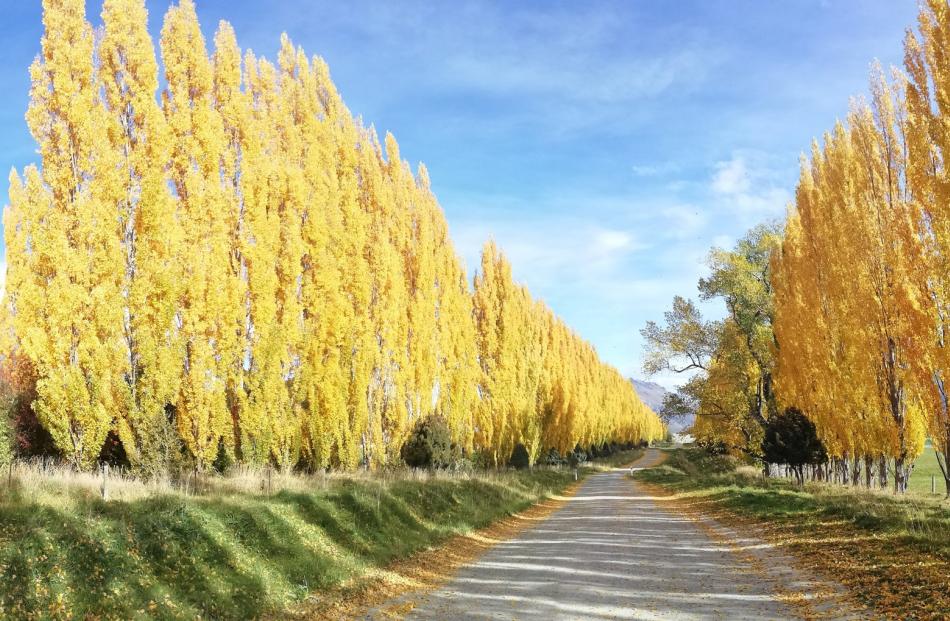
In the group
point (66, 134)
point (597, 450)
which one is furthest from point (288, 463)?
point (597, 450)

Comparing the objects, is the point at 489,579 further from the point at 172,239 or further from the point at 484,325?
the point at 484,325

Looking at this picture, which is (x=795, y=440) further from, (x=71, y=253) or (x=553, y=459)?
(x=553, y=459)

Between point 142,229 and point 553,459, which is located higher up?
point 142,229

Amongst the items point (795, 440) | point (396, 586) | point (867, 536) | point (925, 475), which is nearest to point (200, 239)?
point (396, 586)

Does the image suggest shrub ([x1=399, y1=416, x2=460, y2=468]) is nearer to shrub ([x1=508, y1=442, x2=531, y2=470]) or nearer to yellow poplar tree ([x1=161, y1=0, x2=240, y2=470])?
yellow poplar tree ([x1=161, y1=0, x2=240, y2=470])

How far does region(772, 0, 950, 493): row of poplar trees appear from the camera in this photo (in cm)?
1227

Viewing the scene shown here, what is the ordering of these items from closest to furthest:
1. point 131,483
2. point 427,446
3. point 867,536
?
point 131,483 → point 867,536 → point 427,446

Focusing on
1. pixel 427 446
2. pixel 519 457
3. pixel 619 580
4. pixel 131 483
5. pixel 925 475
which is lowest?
pixel 925 475

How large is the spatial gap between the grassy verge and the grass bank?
760 centimetres

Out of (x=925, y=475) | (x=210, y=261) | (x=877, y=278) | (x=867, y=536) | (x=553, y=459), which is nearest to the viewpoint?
(x=867, y=536)

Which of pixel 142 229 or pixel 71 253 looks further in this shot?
pixel 142 229

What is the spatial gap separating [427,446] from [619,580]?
1522 cm

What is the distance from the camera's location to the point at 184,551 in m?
8.55

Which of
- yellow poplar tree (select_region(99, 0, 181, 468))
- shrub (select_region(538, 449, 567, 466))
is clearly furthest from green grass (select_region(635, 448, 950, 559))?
shrub (select_region(538, 449, 567, 466))
